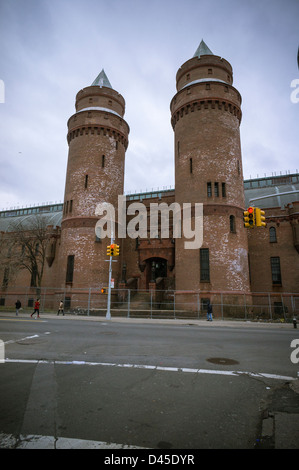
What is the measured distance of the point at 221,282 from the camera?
25531 mm

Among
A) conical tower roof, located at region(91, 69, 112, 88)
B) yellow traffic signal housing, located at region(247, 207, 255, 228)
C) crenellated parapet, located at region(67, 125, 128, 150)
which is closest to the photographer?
yellow traffic signal housing, located at region(247, 207, 255, 228)

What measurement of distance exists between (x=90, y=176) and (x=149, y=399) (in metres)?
30.1

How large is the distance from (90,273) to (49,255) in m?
10.9

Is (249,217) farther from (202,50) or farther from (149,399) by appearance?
(202,50)

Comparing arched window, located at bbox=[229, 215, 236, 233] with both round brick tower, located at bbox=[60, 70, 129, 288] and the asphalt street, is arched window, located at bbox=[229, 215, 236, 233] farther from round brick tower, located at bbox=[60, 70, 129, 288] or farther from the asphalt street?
the asphalt street

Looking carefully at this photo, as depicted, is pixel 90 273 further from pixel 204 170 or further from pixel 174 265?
pixel 204 170

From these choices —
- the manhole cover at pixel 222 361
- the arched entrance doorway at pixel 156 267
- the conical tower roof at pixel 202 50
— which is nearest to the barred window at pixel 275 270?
the arched entrance doorway at pixel 156 267

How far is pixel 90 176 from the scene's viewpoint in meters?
32.7

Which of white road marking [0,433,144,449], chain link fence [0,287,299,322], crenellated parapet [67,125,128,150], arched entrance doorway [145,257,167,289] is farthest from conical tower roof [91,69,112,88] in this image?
white road marking [0,433,144,449]

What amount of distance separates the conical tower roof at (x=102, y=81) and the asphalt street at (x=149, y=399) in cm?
3562

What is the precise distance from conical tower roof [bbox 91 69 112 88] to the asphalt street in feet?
117

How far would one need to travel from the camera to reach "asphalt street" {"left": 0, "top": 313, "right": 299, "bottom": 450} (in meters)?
3.46

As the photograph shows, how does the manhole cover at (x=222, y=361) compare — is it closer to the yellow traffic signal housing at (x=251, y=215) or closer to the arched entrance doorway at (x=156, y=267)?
the yellow traffic signal housing at (x=251, y=215)
